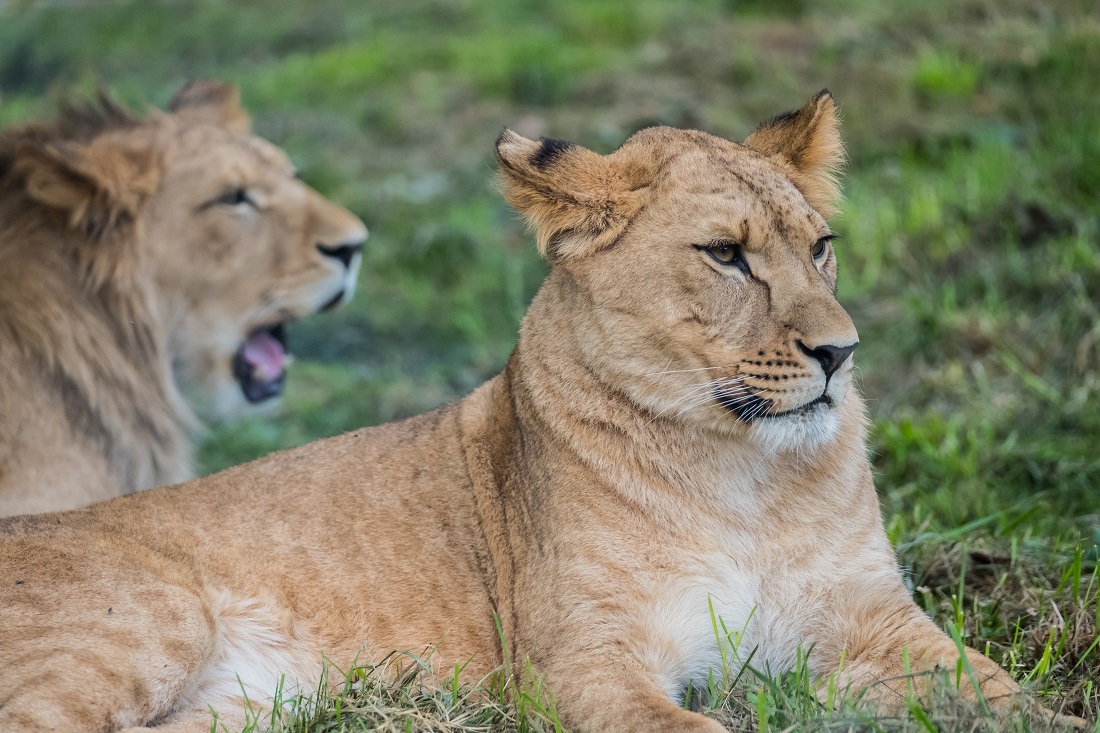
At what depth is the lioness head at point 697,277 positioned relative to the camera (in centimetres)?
283

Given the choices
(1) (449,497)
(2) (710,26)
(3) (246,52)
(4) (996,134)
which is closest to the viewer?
(1) (449,497)

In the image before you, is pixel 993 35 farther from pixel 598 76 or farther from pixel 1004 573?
pixel 1004 573

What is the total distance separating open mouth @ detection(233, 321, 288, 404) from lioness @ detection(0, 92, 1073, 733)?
148 centimetres

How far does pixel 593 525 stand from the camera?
2932 millimetres

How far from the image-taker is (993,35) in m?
8.36

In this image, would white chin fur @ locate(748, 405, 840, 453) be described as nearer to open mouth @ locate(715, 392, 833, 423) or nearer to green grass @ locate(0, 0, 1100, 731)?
open mouth @ locate(715, 392, 833, 423)

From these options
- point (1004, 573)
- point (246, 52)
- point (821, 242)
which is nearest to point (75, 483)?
point (821, 242)

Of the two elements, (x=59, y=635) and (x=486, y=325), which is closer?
(x=59, y=635)

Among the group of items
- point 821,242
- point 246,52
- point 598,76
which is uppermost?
point 821,242

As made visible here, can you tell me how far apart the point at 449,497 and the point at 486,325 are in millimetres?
3527

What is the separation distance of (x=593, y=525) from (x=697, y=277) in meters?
0.58

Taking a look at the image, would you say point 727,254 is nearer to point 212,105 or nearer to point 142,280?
point 142,280

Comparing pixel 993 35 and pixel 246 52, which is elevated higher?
pixel 993 35

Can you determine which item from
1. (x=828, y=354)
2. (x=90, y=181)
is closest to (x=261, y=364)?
(x=90, y=181)
